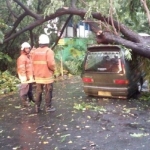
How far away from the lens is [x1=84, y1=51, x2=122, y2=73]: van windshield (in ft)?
34.0

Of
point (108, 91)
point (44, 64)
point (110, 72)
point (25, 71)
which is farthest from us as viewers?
point (108, 91)

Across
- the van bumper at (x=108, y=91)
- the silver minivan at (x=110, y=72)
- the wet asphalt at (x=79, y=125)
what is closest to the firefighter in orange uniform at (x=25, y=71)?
the wet asphalt at (x=79, y=125)

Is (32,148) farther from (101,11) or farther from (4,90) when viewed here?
(4,90)

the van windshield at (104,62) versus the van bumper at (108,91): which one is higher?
the van windshield at (104,62)

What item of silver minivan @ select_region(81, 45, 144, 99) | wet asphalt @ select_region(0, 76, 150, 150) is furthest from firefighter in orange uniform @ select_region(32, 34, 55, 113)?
silver minivan @ select_region(81, 45, 144, 99)

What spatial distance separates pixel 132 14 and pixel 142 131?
24.9 ft

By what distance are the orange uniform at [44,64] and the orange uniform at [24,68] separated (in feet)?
4.58

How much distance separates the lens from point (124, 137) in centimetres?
648

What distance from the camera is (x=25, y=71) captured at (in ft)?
33.3

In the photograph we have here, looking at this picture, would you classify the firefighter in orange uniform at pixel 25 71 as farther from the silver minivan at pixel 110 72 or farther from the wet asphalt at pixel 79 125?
the silver minivan at pixel 110 72

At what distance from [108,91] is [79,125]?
3.37 meters

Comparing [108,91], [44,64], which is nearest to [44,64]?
[44,64]

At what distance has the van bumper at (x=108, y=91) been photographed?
10.4m

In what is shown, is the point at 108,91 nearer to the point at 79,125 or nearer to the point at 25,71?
the point at 25,71
